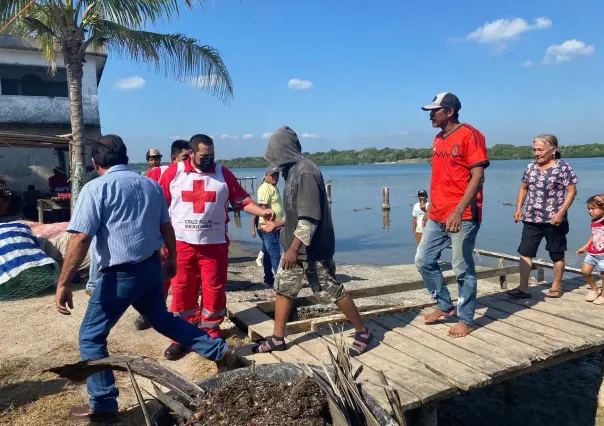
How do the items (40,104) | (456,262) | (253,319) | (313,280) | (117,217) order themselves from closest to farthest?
(117,217)
(313,280)
(456,262)
(253,319)
(40,104)

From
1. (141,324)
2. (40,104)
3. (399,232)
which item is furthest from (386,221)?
(141,324)

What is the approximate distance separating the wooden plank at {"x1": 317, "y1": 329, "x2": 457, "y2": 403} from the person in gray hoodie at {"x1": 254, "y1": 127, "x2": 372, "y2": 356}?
0.49ft

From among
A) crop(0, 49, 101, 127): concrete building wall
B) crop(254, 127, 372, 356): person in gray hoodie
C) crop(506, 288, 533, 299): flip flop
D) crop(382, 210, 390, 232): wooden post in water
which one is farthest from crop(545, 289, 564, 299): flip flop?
crop(382, 210, 390, 232): wooden post in water

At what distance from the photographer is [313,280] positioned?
12.0 feet

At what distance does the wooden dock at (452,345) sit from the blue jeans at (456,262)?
234 mm

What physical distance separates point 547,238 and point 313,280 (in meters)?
3.15

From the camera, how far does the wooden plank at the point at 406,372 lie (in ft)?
10.1

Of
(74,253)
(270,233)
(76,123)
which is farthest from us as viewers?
(76,123)

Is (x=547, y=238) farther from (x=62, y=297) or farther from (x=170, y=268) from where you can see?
(x=62, y=297)

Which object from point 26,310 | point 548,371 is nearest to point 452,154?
point 548,371

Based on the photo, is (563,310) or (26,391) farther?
(563,310)

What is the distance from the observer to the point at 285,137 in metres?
3.62

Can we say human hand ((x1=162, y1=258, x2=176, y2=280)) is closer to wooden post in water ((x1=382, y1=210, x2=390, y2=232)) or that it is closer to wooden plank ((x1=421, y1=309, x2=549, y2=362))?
wooden plank ((x1=421, y1=309, x2=549, y2=362))

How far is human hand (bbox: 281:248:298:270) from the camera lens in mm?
3482
